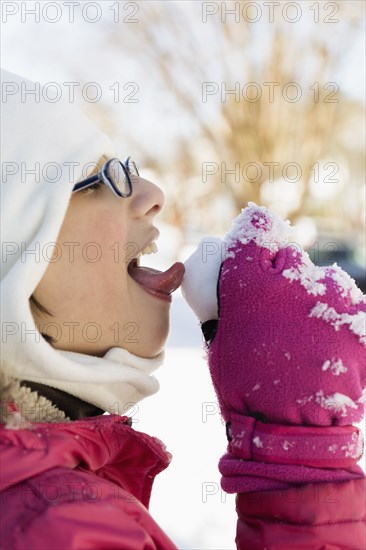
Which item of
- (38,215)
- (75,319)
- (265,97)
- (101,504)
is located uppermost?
(265,97)

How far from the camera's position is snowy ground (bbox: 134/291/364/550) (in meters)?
1.75

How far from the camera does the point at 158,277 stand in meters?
1.17

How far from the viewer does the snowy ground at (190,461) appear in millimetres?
1751

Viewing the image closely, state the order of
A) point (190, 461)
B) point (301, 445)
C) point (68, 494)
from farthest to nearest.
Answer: point (190, 461), point (301, 445), point (68, 494)

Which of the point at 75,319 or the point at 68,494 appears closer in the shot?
the point at 68,494

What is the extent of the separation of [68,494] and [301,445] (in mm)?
332

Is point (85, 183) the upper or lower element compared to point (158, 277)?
upper

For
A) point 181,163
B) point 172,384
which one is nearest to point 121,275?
point 172,384

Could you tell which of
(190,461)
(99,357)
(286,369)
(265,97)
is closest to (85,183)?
(99,357)

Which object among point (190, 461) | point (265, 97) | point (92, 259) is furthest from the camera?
point (265, 97)

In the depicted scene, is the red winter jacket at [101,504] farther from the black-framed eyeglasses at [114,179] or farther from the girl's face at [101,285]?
the black-framed eyeglasses at [114,179]

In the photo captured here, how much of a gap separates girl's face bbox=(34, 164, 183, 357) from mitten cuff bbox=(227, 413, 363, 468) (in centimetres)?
23

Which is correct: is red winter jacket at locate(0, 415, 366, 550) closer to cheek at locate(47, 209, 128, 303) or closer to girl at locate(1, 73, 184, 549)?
girl at locate(1, 73, 184, 549)

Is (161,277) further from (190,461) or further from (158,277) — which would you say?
(190,461)
